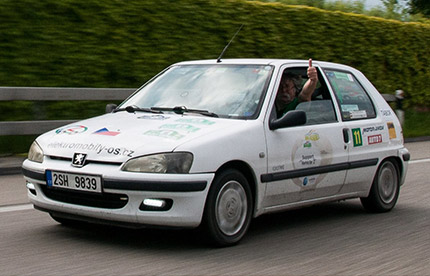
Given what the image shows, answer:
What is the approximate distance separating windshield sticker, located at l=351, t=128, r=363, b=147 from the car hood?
64.6 inches

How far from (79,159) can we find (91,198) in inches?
11.9

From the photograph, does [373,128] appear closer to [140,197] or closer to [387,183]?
[387,183]

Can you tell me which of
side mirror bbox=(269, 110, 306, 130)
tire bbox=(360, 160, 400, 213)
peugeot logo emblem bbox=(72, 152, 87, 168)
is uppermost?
side mirror bbox=(269, 110, 306, 130)

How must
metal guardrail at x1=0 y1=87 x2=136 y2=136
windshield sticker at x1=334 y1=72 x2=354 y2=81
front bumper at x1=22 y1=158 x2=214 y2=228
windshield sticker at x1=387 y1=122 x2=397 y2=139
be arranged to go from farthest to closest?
metal guardrail at x1=0 y1=87 x2=136 y2=136 < windshield sticker at x1=387 y1=122 x2=397 y2=139 < windshield sticker at x1=334 y1=72 x2=354 y2=81 < front bumper at x1=22 y1=158 x2=214 y2=228

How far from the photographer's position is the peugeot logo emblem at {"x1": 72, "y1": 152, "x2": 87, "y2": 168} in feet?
19.3

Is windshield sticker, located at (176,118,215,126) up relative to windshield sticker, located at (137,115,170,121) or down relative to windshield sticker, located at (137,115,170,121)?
down

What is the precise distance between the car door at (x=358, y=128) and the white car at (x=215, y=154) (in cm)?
1

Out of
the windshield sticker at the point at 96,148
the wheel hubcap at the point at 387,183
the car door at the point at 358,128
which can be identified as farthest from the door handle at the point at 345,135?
the windshield sticker at the point at 96,148

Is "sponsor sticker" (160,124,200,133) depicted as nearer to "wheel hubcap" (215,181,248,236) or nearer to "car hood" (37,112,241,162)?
"car hood" (37,112,241,162)

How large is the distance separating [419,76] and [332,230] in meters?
18.5

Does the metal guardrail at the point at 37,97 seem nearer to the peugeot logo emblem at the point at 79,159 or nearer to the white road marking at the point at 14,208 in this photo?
the white road marking at the point at 14,208

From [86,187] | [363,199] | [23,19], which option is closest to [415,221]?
[363,199]

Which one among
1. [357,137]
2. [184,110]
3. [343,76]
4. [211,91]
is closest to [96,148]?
[184,110]

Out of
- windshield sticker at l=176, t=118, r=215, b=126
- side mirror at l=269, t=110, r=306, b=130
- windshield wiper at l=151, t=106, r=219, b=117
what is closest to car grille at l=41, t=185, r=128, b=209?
windshield sticker at l=176, t=118, r=215, b=126
